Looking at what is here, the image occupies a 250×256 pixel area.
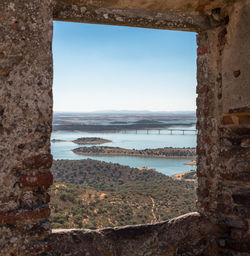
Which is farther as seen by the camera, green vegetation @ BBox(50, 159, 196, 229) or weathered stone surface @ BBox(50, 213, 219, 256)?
green vegetation @ BBox(50, 159, 196, 229)

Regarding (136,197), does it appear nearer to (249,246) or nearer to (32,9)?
(249,246)

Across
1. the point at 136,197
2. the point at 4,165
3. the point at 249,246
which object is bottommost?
the point at 136,197

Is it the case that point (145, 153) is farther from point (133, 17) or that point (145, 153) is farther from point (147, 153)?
point (133, 17)

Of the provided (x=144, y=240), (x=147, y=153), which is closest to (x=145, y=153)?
(x=147, y=153)

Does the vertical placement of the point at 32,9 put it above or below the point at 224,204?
above

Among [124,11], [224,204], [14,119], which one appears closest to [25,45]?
[14,119]

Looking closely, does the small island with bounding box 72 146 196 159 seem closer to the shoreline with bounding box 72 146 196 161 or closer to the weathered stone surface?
the shoreline with bounding box 72 146 196 161

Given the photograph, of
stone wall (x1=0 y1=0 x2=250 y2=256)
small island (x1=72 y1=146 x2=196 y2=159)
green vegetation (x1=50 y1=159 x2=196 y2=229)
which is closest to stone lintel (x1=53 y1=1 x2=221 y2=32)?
stone wall (x1=0 y1=0 x2=250 y2=256)
